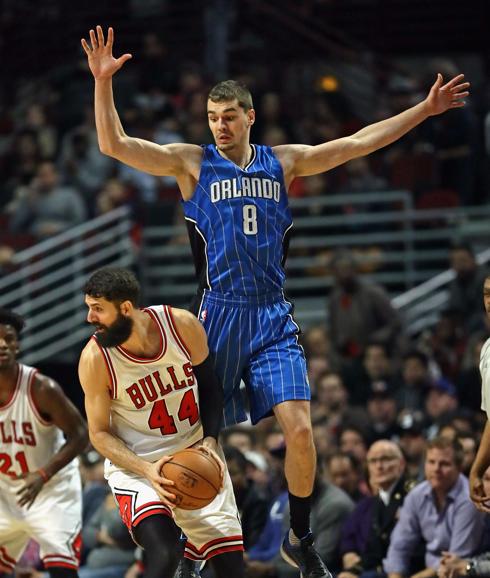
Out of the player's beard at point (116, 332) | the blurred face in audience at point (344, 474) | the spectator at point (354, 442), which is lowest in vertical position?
the blurred face in audience at point (344, 474)

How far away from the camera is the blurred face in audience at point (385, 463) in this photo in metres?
8.76

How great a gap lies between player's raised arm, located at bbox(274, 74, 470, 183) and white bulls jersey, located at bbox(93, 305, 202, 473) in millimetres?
1084

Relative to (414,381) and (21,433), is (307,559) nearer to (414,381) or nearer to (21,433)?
(21,433)

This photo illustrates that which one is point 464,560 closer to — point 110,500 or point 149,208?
point 110,500

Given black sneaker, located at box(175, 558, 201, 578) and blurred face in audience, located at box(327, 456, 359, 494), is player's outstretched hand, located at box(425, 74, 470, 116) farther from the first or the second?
blurred face in audience, located at box(327, 456, 359, 494)

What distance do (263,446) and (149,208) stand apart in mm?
3705

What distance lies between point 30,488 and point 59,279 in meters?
6.36

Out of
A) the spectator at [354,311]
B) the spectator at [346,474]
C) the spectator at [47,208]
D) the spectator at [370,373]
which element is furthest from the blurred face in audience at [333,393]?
the spectator at [47,208]

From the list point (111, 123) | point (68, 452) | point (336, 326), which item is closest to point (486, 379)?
point (111, 123)

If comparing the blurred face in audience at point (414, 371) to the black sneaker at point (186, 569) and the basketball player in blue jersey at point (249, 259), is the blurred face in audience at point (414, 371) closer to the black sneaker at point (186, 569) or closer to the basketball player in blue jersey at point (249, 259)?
the basketball player in blue jersey at point (249, 259)

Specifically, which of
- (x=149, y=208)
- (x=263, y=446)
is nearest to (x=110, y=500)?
(x=263, y=446)

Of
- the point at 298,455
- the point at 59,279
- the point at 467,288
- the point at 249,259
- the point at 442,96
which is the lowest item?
the point at 298,455

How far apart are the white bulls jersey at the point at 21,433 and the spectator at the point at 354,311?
16.3 feet

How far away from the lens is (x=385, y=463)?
877 cm
